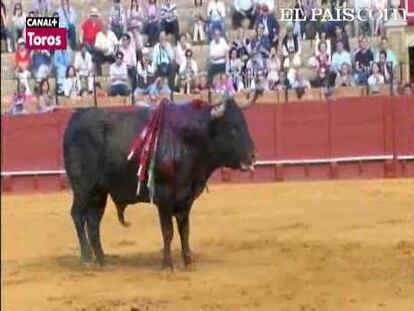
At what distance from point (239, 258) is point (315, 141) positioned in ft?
23.5

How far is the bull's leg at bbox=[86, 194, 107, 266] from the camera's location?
6.45m

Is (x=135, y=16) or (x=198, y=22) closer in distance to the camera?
(x=135, y=16)

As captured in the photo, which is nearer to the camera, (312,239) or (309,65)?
(312,239)

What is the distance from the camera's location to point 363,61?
1206 centimetres

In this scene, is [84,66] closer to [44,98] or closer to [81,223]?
[44,98]

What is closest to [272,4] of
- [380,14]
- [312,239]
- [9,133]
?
[380,14]

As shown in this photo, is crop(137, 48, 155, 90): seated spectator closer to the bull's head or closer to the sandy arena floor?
the sandy arena floor

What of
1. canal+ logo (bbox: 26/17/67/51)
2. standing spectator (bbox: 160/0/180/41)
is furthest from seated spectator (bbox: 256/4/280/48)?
canal+ logo (bbox: 26/17/67/51)

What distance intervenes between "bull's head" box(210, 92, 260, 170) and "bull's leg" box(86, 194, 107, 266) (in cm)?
87

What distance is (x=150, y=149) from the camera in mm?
6211

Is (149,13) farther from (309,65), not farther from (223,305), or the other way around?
(223,305)

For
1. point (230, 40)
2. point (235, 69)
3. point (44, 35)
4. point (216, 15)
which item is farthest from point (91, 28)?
point (44, 35)

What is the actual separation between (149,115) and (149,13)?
2.93 metres

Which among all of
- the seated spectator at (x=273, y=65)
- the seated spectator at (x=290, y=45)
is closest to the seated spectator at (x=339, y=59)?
the seated spectator at (x=290, y=45)
